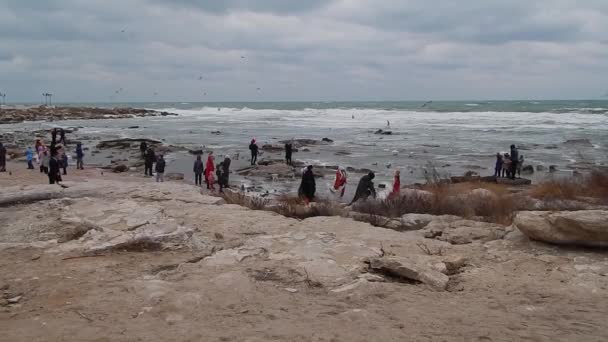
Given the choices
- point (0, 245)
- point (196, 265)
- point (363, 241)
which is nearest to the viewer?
point (196, 265)

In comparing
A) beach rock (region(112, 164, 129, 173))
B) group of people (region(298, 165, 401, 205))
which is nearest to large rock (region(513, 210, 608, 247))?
group of people (region(298, 165, 401, 205))

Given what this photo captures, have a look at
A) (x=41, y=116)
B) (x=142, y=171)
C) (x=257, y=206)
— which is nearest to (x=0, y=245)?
(x=257, y=206)

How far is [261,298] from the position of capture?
5426 mm

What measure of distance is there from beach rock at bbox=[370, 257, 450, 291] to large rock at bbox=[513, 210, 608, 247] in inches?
80.8

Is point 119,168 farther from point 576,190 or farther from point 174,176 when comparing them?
point 576,190

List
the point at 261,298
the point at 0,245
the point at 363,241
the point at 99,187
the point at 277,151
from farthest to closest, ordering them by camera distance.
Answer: the point at 277,151, the point at 99,187, the point at 363,241, the point at 0,245, the point at 261,298

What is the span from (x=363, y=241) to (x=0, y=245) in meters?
4.97

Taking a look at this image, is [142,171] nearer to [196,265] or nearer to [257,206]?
[257,206]

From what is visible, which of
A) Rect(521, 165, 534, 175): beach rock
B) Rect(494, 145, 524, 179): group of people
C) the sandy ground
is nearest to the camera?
the sandy ground

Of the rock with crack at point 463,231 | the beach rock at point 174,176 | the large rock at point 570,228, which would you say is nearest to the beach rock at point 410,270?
the rock with crack at point 463,231

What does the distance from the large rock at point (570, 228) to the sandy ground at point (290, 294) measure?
167 millimetres

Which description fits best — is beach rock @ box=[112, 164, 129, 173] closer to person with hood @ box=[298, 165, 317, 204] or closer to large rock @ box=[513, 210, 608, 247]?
person with hood @ box=[298, 165, 317, 204]

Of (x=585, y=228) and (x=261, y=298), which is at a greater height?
(x=585, y=228)

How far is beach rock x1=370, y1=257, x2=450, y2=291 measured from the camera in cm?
595
